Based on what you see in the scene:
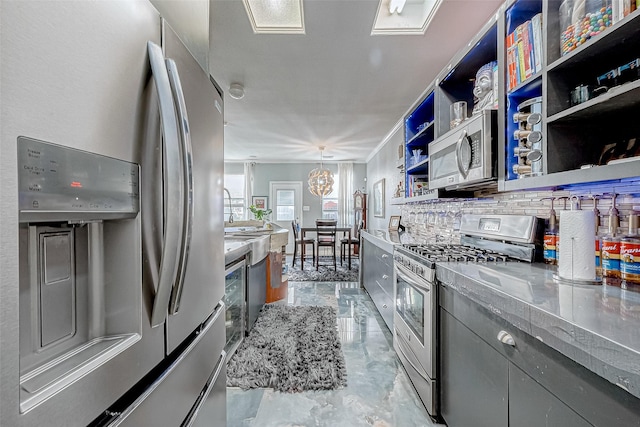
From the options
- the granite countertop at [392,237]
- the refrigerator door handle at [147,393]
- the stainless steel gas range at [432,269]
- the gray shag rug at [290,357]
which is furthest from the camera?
the granite countertop at [392,237]

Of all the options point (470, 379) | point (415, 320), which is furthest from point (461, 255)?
point (470, 379)

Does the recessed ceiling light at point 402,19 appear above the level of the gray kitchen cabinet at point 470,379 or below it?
above

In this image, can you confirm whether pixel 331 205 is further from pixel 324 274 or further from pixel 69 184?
pixel 69 184

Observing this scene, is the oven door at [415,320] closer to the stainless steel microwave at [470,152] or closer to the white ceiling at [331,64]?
the stainless steel microwave at [470,152]

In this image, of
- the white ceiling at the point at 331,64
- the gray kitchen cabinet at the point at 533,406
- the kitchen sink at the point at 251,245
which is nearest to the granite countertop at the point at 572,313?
the gray kitchen cabinet at the point at 533,406

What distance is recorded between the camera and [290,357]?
2199 millimetres

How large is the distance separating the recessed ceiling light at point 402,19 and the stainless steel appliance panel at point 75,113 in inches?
78.6

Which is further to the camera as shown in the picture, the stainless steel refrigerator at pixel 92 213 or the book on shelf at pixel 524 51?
the book on shelf at pixel 524 51

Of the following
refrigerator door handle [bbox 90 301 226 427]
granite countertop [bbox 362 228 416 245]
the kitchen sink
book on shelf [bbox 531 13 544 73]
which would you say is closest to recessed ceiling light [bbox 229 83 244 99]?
the kitchen sink

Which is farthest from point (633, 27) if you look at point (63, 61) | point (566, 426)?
point (63, 61)

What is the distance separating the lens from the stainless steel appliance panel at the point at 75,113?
359 millimetres

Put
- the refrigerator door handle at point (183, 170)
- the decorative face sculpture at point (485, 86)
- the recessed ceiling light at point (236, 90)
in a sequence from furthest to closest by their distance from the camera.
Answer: the recessed ceiling light at point (236, 90) → the decorative face sculpture at point (485, 86) → the refrigerator door handle at point (183, 170)

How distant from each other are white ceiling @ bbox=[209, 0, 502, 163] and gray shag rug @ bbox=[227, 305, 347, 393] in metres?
2.47

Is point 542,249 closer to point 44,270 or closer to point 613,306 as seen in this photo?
point 613,306
